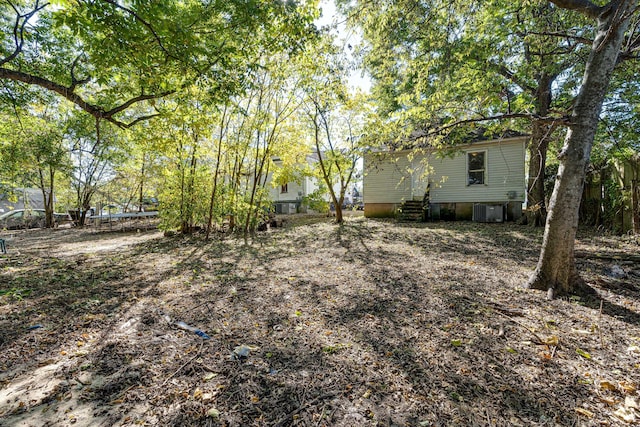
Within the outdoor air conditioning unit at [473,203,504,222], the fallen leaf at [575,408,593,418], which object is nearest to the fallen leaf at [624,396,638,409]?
the fallen leaf at [575,408,593,418]

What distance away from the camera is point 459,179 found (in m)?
12.3

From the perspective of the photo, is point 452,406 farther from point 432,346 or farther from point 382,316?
point 382,316

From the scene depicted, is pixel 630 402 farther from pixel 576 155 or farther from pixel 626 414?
pixel 576 155

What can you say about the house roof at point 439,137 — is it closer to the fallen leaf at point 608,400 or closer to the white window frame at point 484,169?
the fallen leaf at point 608,400

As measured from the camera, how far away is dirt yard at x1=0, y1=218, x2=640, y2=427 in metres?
1.68

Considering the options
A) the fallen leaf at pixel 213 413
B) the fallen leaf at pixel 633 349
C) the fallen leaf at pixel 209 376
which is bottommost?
the fallen leaf at pixel 213 413

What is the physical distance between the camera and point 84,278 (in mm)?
4547

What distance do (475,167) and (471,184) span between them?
802 mm

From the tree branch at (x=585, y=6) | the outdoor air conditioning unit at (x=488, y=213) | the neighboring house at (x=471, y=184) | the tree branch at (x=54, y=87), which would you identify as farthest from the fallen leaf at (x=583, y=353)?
the outdoor air conditioning unit at (x=488, y=213)

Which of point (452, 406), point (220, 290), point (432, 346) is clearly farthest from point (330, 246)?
point (452, 406)

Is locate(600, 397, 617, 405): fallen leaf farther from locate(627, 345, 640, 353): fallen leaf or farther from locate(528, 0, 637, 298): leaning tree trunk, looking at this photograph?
locate(528, 0, 637, 298): leaning tree trunk

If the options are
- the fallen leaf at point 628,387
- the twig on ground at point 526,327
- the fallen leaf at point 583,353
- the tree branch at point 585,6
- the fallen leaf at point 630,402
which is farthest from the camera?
the tree branch at point 585,6

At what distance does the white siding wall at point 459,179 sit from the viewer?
441 inches

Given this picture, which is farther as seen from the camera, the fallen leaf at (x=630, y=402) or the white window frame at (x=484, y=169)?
the white window frame at (x=484, y=169)
